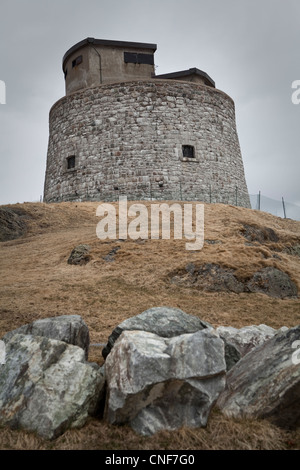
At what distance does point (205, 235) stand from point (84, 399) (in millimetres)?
10607

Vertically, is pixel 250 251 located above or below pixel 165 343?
above

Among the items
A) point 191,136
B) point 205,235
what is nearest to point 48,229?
point 205,235

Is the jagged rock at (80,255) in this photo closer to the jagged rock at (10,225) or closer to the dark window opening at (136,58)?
the jagged rock at (10,225)

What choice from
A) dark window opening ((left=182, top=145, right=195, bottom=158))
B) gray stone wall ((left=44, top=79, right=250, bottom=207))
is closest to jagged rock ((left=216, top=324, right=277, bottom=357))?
gray stone wall ((left=44, top=79, right=250, bottom=207))

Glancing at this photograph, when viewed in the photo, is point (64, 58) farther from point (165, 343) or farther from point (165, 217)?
point (165, 343)

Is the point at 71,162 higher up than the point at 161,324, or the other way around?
the point at 71,162

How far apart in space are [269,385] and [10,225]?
15.9m

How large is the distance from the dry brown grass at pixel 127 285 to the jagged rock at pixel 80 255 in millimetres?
279

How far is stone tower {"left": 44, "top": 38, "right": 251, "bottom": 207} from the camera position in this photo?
80.1 ft

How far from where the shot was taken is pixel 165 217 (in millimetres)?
17000

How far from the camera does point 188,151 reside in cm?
2553

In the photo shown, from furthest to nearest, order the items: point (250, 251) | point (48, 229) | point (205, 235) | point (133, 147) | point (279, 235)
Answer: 1. point (133, 147)
2. point (48, 229)
3. point (279, 235)
4. point (205, 235)
5. point (250, 251)

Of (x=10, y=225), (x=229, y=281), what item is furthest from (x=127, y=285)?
(x=10, y=225)

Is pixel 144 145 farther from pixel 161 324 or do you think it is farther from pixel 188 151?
pixel 161 324
